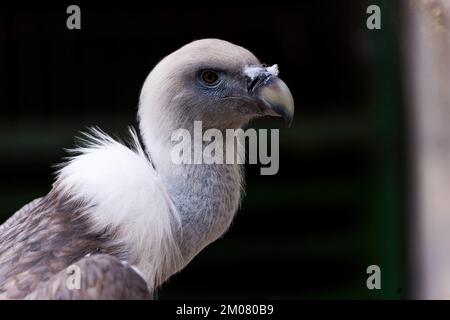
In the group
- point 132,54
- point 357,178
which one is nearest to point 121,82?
point 132,54

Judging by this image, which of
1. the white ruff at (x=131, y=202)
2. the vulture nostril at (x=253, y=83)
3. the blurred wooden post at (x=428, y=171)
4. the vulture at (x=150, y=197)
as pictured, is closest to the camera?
the vulture at (x=150, y=197)

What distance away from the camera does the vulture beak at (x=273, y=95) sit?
230 centimetres

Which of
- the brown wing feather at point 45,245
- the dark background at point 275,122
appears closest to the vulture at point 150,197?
the brown wing feather at point 45,245

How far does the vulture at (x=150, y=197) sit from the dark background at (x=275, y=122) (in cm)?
138

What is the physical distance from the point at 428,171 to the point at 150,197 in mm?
1771

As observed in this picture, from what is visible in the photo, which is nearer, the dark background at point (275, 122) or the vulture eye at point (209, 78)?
the vulture eye at point (209, 78)

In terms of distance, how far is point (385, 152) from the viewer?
3.86 m

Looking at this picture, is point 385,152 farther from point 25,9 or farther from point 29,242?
point 29,242

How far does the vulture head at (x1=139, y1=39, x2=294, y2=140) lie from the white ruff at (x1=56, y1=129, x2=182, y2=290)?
0.14 meters

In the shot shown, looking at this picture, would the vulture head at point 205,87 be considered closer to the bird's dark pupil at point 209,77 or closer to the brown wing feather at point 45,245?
the bird's dark pupil at point 209,77

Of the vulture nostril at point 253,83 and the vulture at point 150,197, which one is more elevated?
the vulture nostril at point 253,83

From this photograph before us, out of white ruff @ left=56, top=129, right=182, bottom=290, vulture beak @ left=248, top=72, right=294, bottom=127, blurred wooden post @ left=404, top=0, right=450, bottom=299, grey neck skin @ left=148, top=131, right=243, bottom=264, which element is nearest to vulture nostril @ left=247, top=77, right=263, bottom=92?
vulture beak @ left=248, top=72, right=294, bottom=127

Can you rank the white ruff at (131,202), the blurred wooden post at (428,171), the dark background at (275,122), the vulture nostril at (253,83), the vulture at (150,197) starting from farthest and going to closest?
the dark background at (275,122) → the blurred wooden post at (428,171) → the vulture nostril at (253,83) → the white ruff at (131,202) → the vulture at (150,197)

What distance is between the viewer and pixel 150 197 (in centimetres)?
227
